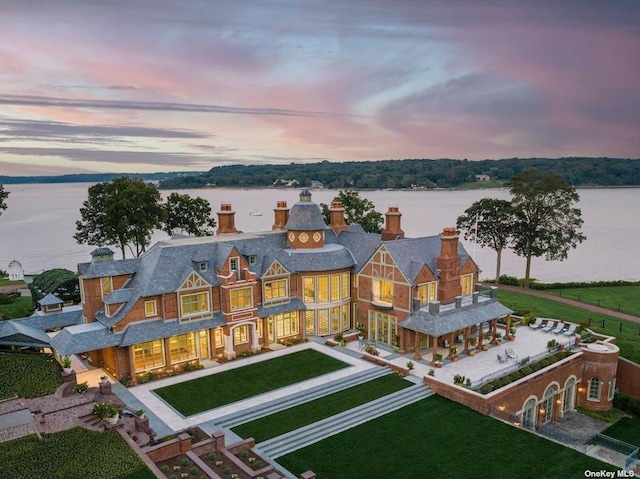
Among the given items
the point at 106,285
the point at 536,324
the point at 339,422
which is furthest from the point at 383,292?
the point at 106,285

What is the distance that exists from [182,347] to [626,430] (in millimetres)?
25227

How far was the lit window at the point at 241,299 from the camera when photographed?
2750 centimetres

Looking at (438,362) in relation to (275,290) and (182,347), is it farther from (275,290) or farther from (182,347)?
(182,347)

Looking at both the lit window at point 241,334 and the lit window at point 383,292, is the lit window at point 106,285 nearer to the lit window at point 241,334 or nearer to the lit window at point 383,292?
the lit window at point 241,334

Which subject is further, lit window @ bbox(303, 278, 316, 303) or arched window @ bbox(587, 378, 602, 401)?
lit window @ bbox(303, 278, 316, 303)

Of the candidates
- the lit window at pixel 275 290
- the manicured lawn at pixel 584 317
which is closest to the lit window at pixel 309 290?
the lit window at pixel 275 290

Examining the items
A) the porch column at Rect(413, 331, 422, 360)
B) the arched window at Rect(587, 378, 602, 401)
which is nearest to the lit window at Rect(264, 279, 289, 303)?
the porch column at Rect(413, 331, 422, 360)

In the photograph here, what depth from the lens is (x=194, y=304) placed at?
26.6m

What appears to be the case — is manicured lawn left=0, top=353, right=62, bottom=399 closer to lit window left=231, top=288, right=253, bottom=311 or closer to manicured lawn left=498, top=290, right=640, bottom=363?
lit window left=231, top=288, right=253, bottom=311

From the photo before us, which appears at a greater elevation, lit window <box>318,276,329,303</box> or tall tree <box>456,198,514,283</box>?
tall tree <box>456,198,514,283</box>

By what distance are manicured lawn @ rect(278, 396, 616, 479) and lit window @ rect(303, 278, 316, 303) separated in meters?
11.1

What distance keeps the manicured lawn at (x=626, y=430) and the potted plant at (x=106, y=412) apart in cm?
2535

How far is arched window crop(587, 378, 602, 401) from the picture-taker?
29.1 meters

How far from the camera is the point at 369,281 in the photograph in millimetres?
30828
